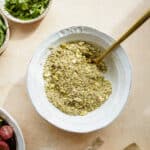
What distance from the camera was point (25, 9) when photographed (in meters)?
1.86

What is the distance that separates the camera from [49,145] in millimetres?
1776

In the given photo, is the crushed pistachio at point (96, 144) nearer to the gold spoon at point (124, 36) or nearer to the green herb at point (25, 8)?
the gold spoon at point (124, 36)

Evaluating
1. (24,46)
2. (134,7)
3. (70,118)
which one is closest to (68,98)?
(70,118)

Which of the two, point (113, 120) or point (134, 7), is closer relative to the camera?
point (113, 120)

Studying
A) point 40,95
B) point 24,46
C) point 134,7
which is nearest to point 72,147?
point 40,95

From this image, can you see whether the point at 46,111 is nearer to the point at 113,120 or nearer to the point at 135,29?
the point at 113,120

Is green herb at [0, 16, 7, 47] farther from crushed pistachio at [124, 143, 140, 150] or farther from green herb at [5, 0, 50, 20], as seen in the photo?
crushed pistachio at [124, 143, 140, 150]

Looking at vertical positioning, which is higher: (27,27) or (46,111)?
(27,27)

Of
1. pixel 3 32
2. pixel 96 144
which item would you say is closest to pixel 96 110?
pixel 96 144

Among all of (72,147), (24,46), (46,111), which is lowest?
(72,147)

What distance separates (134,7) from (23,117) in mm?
479

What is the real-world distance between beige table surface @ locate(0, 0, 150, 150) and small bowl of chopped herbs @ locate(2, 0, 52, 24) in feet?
0.10

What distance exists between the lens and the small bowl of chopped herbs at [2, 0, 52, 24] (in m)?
1.85

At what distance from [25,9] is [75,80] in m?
0.27
